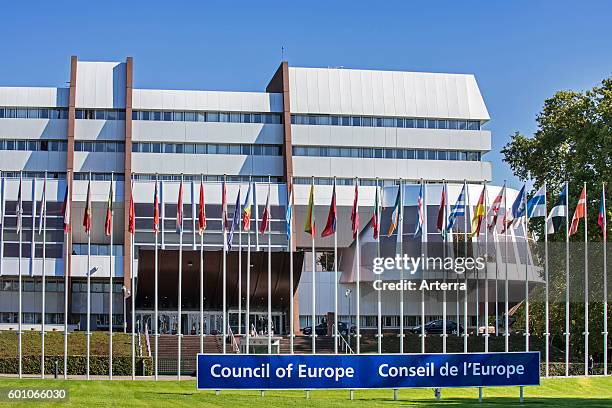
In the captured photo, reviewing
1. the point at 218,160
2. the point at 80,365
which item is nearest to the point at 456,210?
the point at 80,365

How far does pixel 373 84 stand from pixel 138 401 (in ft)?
182

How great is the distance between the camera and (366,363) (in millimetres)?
37188

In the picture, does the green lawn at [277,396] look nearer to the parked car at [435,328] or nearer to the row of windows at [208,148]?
the parked car at [435,328]

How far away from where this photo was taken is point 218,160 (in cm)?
8462

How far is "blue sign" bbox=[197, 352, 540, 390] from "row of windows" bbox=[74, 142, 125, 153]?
50.1 m

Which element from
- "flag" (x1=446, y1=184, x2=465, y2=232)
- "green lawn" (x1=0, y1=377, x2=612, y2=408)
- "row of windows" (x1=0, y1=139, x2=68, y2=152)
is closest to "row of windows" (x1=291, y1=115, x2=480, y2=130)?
"row of windows" (x1=0, y1=139, x2=68, y2=152)

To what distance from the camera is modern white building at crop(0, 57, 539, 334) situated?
7825 centimetres

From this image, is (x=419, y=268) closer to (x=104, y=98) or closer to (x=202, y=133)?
(x=202, y=133)

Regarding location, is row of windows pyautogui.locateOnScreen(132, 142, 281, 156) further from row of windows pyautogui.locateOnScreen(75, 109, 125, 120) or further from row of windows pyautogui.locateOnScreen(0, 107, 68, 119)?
row of windows pyautogui.locateOnScreen(0, 107, 68, 119)

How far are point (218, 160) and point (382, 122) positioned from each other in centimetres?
1366

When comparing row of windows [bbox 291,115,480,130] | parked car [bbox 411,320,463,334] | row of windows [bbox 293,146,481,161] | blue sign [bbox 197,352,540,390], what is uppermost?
row of windows [bbox 291,115,480,130]

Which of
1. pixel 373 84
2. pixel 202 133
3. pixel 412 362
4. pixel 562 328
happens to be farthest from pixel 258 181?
pixel 412 362

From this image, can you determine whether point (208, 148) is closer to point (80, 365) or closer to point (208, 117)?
point (208, 117)

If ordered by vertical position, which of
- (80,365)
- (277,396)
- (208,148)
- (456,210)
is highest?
(208,148)
